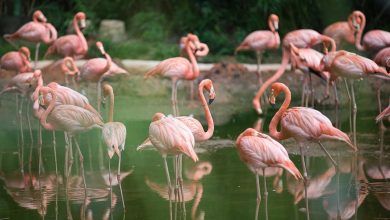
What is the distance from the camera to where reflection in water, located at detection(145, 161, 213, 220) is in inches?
268

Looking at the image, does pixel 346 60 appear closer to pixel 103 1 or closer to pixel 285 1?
pixel 285 1

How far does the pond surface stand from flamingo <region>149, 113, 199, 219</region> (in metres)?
0.46

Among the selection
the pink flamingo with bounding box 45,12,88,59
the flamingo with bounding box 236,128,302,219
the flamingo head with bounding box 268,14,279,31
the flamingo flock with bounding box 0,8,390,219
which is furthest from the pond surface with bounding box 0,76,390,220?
the flamingo head with bounding box 268,14,279,31

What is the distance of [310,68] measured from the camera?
10828mm

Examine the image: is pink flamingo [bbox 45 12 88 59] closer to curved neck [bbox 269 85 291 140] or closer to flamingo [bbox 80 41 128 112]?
flamingo [bbox 80 41 128 112]

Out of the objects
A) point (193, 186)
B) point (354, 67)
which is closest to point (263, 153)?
point (193, 186)

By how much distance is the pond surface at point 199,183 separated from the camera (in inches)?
260

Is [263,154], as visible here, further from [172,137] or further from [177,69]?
[177,69]

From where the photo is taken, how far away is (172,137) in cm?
639

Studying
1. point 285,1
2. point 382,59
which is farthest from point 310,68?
point 285,1

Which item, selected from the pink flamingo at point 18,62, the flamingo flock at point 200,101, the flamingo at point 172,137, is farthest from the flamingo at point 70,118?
the pink flamingo at point 18,62

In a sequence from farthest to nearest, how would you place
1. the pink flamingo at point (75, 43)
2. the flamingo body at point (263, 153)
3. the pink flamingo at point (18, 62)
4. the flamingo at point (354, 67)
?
the pink flamingo at point (75, 43) < the pink flamingo at point (18, 62) < the flamingo at point (354, 67) < the flamingo body at point (263, 153)

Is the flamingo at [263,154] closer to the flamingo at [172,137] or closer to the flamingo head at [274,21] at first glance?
the flamingo at [172,137]

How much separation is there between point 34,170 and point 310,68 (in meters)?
4.07
